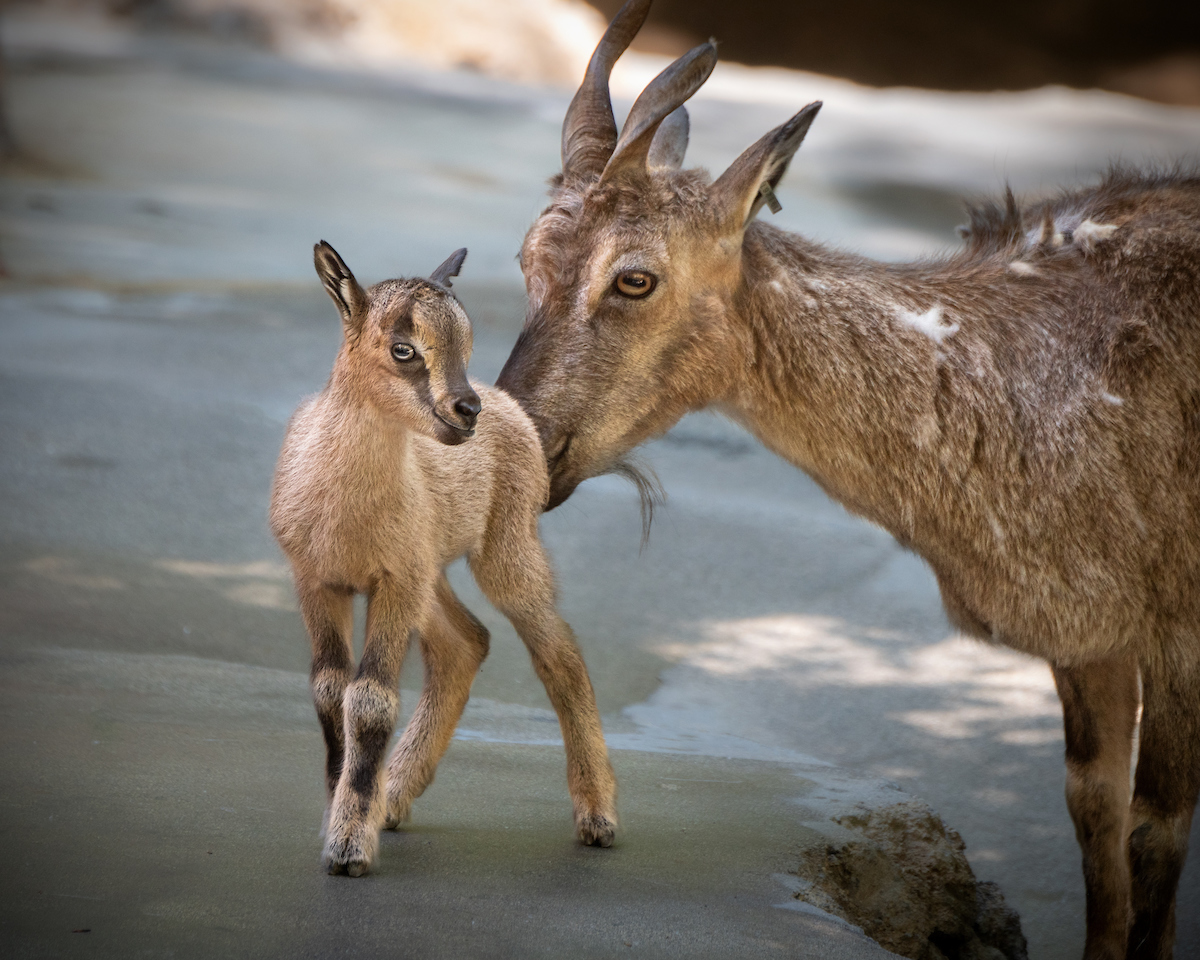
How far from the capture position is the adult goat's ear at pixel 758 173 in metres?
3.19

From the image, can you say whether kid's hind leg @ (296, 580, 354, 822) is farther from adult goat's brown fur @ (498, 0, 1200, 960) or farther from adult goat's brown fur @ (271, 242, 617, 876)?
adult goat's brown fur @ (498, 0, 1200, 960)

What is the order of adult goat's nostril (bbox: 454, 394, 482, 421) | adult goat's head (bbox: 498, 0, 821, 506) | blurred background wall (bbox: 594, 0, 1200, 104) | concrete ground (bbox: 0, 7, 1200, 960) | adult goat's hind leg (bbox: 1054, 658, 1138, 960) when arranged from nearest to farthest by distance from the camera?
1. adult goat's nostril (bbox: 454, 394, 482, 421)
2. concrete ground (bbox: 0, 7, 1200, 960)
3. adult goat's head (bbox: 498, 0, 821, 506)
4. adult goat's hind leg (bbox: 1054, 658, 1138, 960)
5. blurred background wall (bbox: 594, 0, 1200, 104)

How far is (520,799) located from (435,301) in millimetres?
1729

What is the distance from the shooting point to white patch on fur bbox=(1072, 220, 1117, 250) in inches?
149

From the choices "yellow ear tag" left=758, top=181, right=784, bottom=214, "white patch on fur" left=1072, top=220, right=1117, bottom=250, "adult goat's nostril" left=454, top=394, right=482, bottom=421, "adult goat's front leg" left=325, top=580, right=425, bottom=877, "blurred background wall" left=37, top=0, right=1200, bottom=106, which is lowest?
"adult goat's front leg" left=325, top=580, right=425, bottom=877

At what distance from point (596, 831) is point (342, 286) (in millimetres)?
1647

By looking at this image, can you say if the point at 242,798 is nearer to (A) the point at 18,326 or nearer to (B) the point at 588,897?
(B) the point at 588,897

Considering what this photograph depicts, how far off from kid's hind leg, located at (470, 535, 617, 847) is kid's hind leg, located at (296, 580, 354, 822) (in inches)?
18.6

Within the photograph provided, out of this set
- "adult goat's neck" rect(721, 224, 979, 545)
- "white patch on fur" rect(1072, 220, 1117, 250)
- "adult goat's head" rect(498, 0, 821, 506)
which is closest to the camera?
"adult goat's head" rect(498, 0, 821, 506)

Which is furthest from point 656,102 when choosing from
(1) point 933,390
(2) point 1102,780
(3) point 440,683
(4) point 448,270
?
(2) point 1102,780

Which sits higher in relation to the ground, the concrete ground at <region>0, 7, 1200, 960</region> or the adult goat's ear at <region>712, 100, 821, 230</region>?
the adult goat's ear at <region>712, 100, 821, 230</region>

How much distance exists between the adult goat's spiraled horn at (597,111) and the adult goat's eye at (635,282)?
1.32 feet

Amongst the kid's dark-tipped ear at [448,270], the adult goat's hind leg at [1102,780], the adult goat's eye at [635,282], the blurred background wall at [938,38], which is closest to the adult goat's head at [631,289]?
the adult goat's eye at [635,282]

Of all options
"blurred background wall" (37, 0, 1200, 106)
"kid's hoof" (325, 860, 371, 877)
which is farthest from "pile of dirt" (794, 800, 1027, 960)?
"blurred background wall" (37, 0, 1200, 106)
